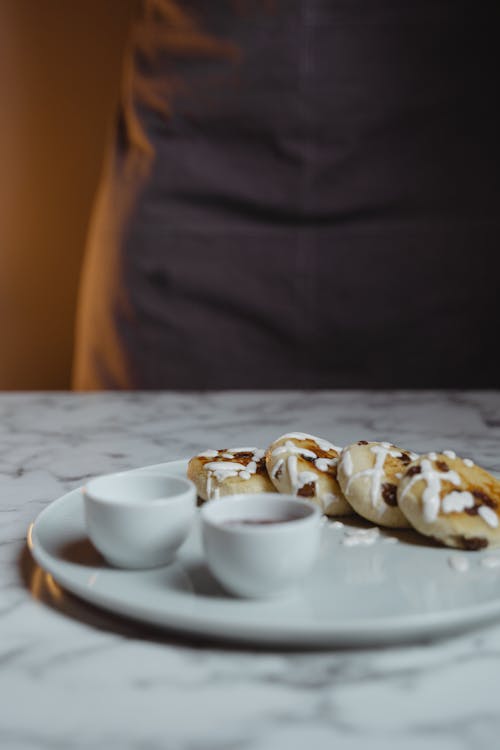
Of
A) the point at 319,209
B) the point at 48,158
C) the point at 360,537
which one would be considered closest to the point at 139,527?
the point at 360,537

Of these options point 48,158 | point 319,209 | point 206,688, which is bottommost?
point 206,688

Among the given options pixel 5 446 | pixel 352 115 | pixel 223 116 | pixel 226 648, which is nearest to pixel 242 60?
pixel 223 116

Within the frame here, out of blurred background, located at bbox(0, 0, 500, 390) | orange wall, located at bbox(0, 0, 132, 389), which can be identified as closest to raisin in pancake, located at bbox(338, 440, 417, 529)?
blurred background, located at bbox(0, 0, 500, 390)

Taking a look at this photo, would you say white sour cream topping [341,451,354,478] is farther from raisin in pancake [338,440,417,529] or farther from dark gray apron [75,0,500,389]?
dark gray apron [75,0,500,389]

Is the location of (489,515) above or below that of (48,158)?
below

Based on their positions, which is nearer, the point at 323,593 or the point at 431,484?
the point at 323,593

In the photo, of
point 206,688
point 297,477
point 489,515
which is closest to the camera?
point 206,688

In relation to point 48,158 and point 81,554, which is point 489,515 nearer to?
point 81,554
